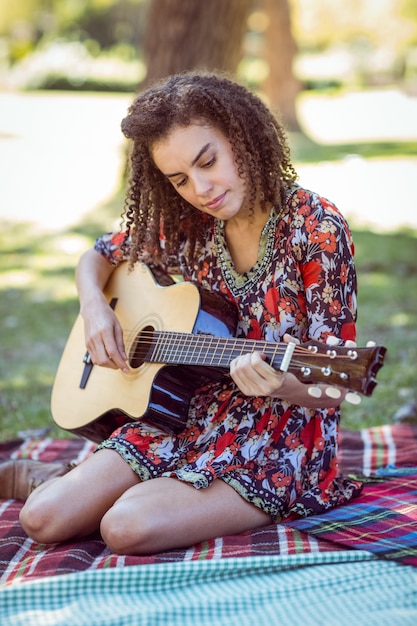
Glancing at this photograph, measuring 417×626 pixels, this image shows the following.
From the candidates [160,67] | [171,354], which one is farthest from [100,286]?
[160,67]

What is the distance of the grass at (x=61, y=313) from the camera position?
184 inches

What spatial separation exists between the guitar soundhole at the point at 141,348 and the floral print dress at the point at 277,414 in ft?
0.75

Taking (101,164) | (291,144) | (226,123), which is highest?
(291,144)

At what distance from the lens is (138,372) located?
10.0ft

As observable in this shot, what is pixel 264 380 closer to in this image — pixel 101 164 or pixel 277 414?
pixel 277 414

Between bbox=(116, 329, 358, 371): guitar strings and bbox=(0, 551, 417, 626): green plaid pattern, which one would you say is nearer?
bbox=(0, 551, 417, 626): green plaid pattern

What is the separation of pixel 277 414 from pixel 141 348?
57 cm

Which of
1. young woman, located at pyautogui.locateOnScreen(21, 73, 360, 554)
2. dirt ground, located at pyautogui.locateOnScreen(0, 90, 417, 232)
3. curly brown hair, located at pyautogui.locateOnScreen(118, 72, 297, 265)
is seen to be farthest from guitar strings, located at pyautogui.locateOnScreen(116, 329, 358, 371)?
dirt ground, located at pyautogui.locateOnScreen(0, 90, 417, 232)

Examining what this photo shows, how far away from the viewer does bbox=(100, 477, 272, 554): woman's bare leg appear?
2.58 m

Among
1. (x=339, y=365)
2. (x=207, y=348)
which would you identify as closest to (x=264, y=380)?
(x=339, y=365)

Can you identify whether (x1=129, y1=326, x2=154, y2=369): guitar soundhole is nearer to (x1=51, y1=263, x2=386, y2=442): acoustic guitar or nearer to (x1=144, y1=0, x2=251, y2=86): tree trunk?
(x1=51, y1=263, x2=386, y2=442): acoustic guitar

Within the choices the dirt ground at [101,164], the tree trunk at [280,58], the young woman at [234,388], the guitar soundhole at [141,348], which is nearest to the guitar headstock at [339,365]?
the young woman at [234,388]

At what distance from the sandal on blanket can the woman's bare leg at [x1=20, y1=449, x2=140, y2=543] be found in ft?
1.39

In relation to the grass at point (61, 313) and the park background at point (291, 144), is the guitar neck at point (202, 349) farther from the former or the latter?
the grass at point (61, 313)
